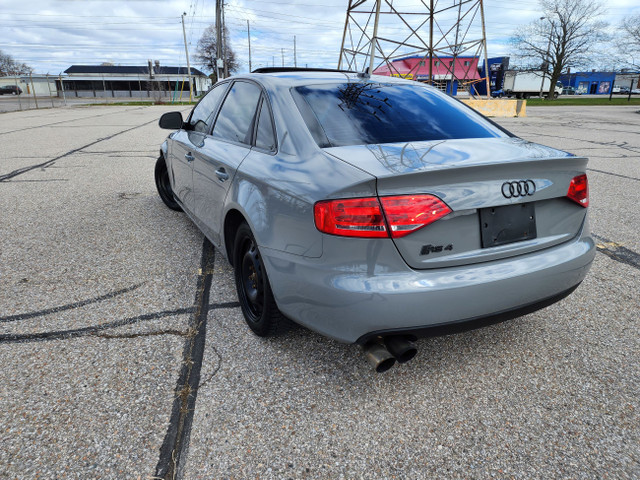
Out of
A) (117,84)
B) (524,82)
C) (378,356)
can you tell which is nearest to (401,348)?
(378,356)

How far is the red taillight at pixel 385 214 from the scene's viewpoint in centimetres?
187

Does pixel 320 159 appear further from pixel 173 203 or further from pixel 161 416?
pixel 173 203

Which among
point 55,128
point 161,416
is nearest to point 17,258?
point 161,416

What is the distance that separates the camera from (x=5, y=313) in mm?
2957

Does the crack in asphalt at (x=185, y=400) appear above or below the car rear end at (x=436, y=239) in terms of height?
below

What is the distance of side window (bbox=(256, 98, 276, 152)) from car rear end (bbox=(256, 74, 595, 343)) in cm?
29

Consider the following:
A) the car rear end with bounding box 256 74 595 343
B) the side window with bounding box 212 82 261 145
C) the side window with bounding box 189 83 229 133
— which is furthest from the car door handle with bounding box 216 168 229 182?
the side window with bounding box 189 83 229 133

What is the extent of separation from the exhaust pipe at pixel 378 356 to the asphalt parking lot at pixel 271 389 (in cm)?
25

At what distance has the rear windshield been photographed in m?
2.43

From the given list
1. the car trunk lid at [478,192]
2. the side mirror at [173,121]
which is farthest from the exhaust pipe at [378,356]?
the side mirror at [173,121]

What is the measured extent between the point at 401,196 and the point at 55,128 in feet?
54.7

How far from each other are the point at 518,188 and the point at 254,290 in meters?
1.55

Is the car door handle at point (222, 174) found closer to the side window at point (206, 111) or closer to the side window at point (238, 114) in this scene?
the side window at point (238, 114)

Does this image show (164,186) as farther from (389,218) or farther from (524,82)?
(524,82)
